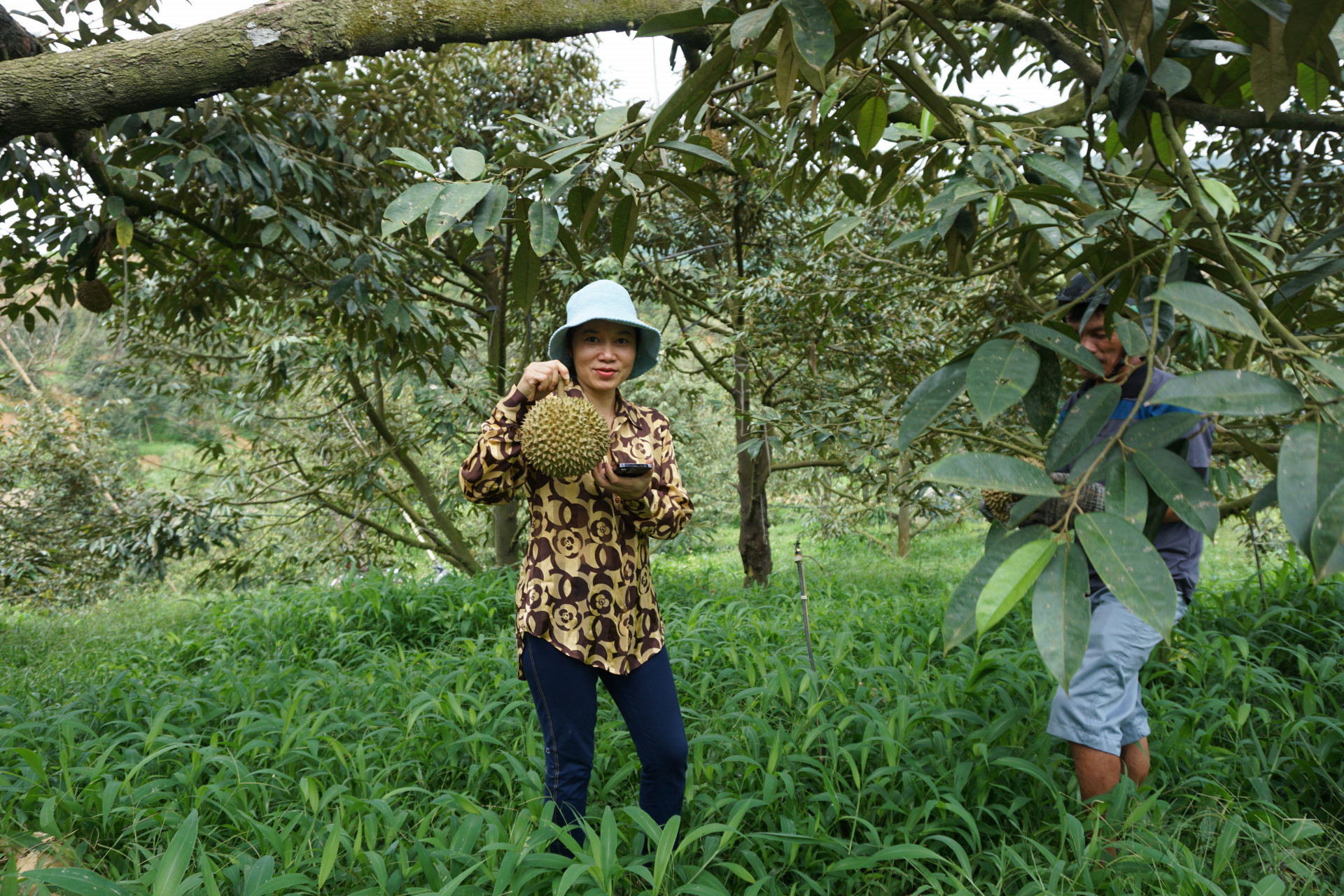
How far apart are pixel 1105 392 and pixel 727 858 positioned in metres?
1.47

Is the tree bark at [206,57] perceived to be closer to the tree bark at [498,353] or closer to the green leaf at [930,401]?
the green leaf at [930,401]

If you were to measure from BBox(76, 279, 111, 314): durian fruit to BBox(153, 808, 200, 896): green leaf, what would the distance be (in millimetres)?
2116

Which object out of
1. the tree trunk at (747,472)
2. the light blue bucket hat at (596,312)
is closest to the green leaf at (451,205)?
the light blue bucket hat at (596,312)

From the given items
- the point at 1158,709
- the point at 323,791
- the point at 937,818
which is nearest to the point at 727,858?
the point at 937,818

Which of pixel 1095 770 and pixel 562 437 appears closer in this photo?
pixel 562 437

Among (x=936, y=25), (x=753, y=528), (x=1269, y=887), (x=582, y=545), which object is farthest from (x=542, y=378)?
(x=753, y=528)

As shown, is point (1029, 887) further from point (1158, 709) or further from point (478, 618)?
point (478, 618)

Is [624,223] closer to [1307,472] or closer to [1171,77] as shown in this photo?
[1171,77]

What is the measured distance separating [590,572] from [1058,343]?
108cm

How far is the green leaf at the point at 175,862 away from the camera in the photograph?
5.06 feet

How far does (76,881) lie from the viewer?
58.6 inches

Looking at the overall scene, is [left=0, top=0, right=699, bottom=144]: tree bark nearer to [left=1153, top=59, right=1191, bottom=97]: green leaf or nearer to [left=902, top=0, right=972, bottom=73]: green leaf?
[left=902, top=0, right=972, bottom=73]: green leaf

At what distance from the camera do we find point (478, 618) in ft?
12.5

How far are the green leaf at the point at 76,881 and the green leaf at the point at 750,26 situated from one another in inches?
70.3
